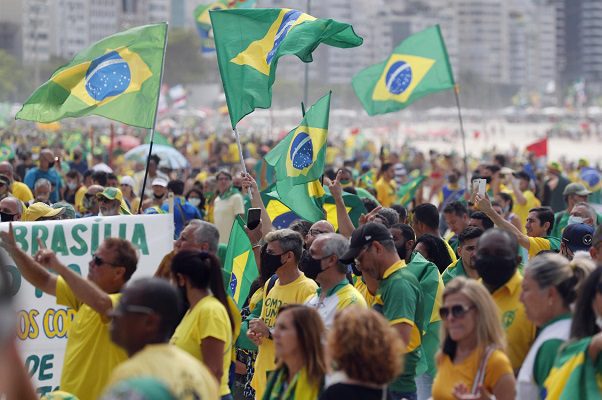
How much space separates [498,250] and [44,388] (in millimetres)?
2188

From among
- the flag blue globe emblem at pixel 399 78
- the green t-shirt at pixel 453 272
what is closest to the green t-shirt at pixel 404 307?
the green t-shirt at pixel 453 272

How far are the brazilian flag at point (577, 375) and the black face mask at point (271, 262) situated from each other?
2.29 m

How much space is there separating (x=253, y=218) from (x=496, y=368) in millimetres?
3664

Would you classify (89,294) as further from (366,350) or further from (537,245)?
(537,245)

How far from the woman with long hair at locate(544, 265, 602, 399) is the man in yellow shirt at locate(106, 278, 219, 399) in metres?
1.19

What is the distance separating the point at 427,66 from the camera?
1489cm

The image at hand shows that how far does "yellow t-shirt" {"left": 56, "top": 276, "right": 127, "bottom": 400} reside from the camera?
18.4ft

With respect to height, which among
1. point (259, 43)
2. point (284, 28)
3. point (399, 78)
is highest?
point (284, 28)

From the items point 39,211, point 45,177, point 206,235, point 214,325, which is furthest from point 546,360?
point 45,177

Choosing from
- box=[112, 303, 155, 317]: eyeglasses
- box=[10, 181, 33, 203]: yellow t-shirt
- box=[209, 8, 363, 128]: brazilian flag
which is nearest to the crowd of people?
box=[112, 303, 155, 317]: eyeglasses

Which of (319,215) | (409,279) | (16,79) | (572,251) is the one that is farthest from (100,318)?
(16,79)

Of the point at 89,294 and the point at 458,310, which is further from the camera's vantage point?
the point at 89,294

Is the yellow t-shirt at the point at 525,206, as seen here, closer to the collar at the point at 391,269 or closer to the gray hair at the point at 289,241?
the gray hair at the point at 289,241

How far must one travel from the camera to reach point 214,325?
5523mm
